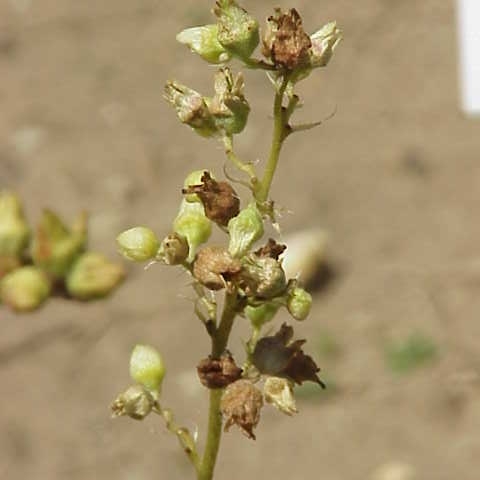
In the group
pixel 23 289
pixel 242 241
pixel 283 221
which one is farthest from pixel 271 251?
pixel 283 221

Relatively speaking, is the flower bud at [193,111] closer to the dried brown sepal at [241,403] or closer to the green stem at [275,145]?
the green stem at [275,145]

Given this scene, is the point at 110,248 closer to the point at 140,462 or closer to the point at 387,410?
the point at 140,462

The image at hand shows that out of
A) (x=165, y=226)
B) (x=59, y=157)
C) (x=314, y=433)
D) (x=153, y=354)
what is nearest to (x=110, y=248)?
(x=165, y=226)

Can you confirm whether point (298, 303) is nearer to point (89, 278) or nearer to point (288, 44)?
point (288, 44)

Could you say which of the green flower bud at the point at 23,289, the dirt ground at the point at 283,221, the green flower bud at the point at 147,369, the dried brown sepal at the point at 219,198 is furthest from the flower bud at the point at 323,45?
the dirt ground at the point at 283,221

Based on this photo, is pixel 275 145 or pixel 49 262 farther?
pixel 49 262

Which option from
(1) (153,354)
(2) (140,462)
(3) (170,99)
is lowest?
(2) (140,462)
